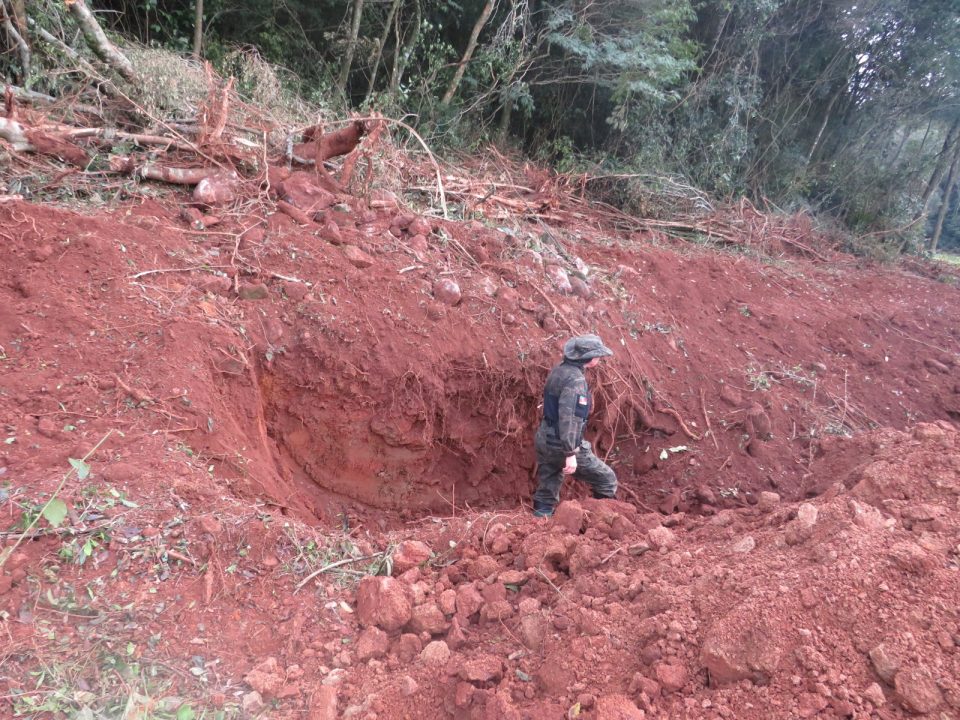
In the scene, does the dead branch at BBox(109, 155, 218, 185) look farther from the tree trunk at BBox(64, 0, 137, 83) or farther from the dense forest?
the dense forest

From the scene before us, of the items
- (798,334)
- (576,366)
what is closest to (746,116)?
(798,334)

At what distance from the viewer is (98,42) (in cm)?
575

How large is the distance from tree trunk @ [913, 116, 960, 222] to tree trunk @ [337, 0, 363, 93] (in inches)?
490

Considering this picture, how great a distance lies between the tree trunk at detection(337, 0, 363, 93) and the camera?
8750 millimetres

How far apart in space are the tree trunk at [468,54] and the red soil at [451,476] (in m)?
3.61

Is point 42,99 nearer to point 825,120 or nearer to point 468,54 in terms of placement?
point 468,54

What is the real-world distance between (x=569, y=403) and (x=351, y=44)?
7.15m

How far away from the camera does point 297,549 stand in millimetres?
2900

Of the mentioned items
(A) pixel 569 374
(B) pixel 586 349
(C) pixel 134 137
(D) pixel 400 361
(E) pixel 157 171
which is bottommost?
(D) pixel 400 361

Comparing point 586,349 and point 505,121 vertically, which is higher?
point 505,121

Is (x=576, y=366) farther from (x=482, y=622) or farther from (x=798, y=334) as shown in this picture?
(x=798, y=334)

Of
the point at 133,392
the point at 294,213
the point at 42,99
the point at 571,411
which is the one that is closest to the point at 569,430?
the point at 571,411

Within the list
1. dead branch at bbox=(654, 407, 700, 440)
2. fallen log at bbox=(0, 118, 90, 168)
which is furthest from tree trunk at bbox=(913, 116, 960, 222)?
fallen log at bbox=(0, 118, 90, 168)

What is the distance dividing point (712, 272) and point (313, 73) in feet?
22.0
